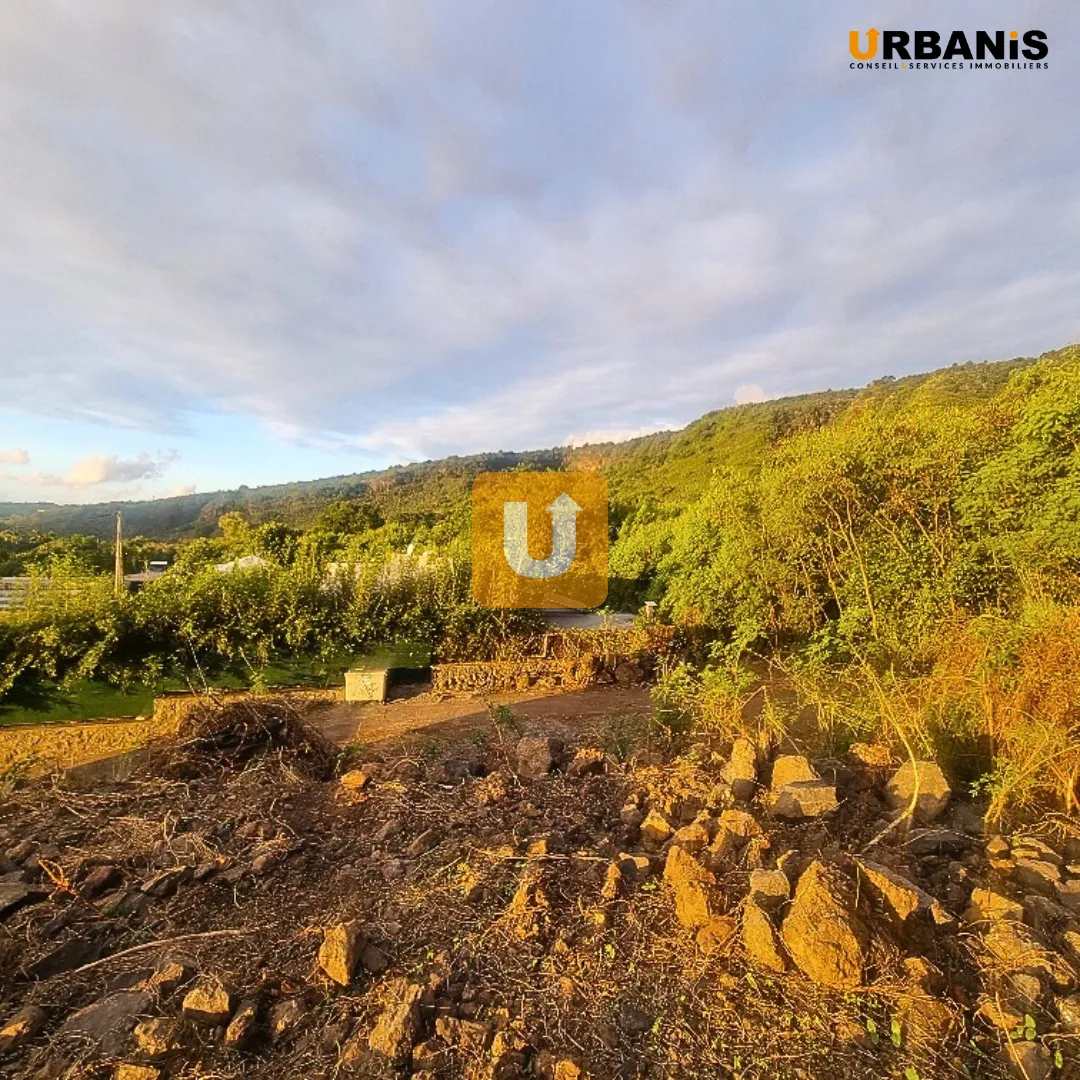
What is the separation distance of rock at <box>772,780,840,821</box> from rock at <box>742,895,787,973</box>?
3.14 feet

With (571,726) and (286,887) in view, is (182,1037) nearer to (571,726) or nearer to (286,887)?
(286,887)

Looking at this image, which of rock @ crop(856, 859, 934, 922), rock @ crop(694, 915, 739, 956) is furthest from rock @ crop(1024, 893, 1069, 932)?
rock @ crop(694, 915, 739, 956)

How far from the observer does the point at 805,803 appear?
9.67ft

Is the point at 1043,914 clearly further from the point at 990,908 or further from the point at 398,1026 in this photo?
the point at 398,1026

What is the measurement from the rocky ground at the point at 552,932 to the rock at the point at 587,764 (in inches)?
10.2

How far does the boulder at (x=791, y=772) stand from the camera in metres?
3.18

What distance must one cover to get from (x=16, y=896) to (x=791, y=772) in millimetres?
3837

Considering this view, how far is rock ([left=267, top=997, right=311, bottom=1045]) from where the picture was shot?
72.4 inches

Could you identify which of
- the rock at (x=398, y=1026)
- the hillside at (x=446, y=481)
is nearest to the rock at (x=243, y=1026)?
the rock at (x=398, y=1026)

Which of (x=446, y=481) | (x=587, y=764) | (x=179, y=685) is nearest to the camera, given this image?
(x=587, y=764)

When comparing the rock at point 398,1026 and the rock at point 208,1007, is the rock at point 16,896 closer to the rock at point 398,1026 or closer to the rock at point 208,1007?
the rock at point 208,1007

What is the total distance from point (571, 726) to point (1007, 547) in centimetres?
421

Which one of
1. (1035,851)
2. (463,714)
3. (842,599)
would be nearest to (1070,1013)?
(1035,851)

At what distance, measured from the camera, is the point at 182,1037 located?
178 cm
